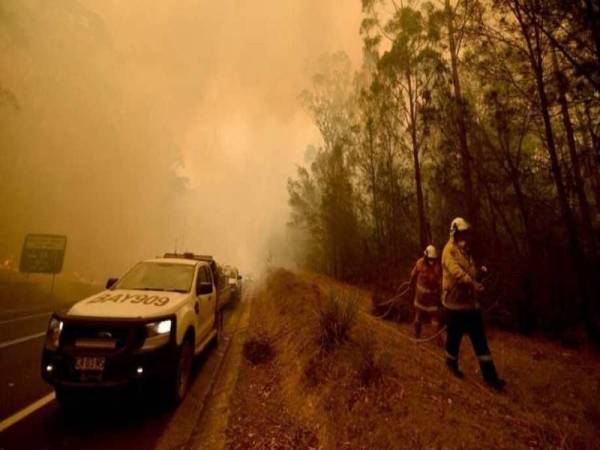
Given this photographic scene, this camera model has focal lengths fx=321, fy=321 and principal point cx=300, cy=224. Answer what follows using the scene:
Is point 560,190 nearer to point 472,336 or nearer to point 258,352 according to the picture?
point 472,336

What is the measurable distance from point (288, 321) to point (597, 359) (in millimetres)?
7325

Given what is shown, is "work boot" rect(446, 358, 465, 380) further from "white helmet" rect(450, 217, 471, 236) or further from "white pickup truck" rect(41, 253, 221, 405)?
"white pickup truck" rect(41, 253, 221, 405)

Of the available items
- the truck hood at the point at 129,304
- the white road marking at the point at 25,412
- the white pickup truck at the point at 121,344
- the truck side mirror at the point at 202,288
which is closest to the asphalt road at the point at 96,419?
the white road marking at the point at 25,412

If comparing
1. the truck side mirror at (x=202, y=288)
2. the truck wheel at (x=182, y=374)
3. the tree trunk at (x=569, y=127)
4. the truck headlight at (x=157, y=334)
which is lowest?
the truck wheel at (x=182, y=374)

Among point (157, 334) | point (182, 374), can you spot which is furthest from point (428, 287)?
point (157, 334)

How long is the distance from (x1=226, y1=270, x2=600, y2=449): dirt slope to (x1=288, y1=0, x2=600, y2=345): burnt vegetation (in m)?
1.06

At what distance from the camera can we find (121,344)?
13.6 feet

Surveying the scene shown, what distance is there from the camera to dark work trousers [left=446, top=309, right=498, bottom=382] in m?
4.63

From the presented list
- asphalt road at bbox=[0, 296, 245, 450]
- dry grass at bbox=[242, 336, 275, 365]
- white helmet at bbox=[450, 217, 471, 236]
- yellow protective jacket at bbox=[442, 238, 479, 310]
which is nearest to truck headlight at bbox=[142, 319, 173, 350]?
asphalt road at bbox=[0, 296, 245, 450]

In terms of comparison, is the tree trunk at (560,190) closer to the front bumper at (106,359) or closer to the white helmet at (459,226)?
the white helmet at (459,226)

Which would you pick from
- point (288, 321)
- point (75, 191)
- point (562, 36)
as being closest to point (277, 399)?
point (288, 321)

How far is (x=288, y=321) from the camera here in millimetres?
9258

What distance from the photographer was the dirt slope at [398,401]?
3.14 m

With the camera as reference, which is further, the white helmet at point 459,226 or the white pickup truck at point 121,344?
the white helmet at point 459,226
